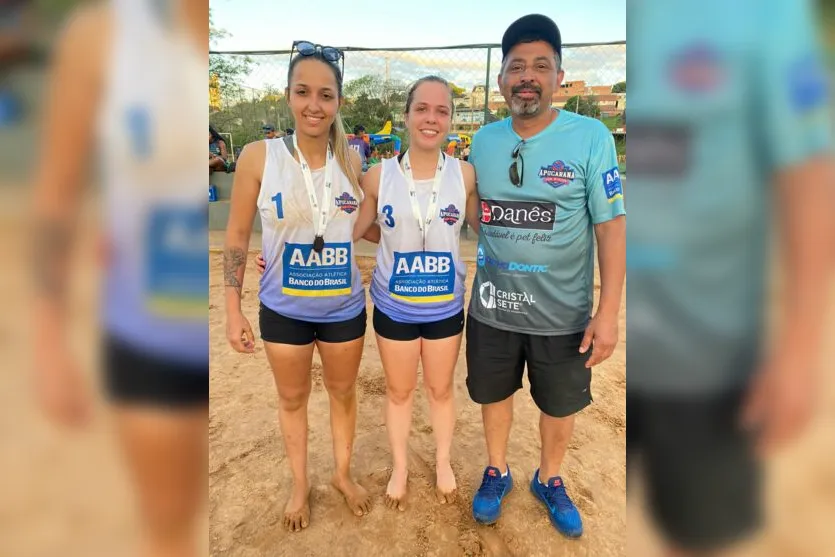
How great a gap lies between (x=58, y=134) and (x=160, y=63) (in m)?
0.13

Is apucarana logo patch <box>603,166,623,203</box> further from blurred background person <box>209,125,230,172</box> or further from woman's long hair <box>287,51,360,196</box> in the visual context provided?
blurred background person <box>209,125,230,172</box>

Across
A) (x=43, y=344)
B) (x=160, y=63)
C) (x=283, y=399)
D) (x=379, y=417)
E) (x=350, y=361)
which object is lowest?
(x=379, y=417)

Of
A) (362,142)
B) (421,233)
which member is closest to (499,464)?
(421,233)

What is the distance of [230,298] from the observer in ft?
7.09

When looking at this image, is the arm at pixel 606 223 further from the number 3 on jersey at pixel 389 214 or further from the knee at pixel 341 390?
the knee at pixel 341 390

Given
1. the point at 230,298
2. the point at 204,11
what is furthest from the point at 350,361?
the point at 204,11

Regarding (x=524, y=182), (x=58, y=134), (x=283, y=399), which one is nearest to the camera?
(x=58, y=134)

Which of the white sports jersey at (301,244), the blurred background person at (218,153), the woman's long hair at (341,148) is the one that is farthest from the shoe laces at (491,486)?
the blurred background person at (218,153)

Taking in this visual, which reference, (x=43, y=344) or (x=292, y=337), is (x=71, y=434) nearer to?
(x=43, y=344)

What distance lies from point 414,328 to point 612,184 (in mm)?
1160

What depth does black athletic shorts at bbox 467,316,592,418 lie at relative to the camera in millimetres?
2287

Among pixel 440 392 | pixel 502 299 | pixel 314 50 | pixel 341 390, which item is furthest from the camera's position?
pixel 440 392

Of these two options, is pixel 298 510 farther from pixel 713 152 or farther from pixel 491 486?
pixel 713 152

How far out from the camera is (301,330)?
2.21 meters
